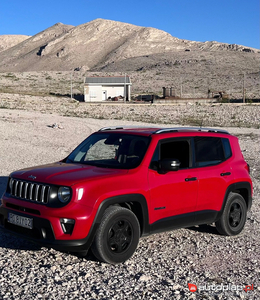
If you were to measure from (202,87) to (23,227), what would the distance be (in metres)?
85.9

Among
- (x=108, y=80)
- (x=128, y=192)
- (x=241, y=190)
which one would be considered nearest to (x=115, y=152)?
(x=128, y=192)

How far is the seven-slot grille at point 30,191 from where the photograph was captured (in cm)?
557

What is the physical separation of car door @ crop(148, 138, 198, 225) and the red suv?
1 cm

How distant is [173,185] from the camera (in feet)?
20.4

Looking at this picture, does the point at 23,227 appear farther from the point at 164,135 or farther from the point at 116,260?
the point at 164,135

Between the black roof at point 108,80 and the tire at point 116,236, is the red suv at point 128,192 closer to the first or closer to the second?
the tire at point 116,236

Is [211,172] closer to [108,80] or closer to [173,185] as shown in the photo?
[173,185]

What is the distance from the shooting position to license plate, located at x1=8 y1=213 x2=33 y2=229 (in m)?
5.56

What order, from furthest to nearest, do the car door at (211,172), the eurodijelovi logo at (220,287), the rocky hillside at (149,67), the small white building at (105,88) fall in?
the rocky hillside at (149,67) < the small white building at (105,88) < the car door at (211,172) < the eurodijelovi logo at (220,287)

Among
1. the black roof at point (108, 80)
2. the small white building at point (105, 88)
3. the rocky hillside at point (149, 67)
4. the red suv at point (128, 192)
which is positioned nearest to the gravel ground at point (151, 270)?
the red suv at point (128, 192)

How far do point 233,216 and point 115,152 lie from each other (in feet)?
7.47

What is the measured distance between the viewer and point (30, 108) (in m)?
45.4

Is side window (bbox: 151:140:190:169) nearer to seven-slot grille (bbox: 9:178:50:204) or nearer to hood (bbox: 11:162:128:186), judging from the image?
hood (bbox: 11:162:128:186)

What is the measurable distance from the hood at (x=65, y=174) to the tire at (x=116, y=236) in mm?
490
